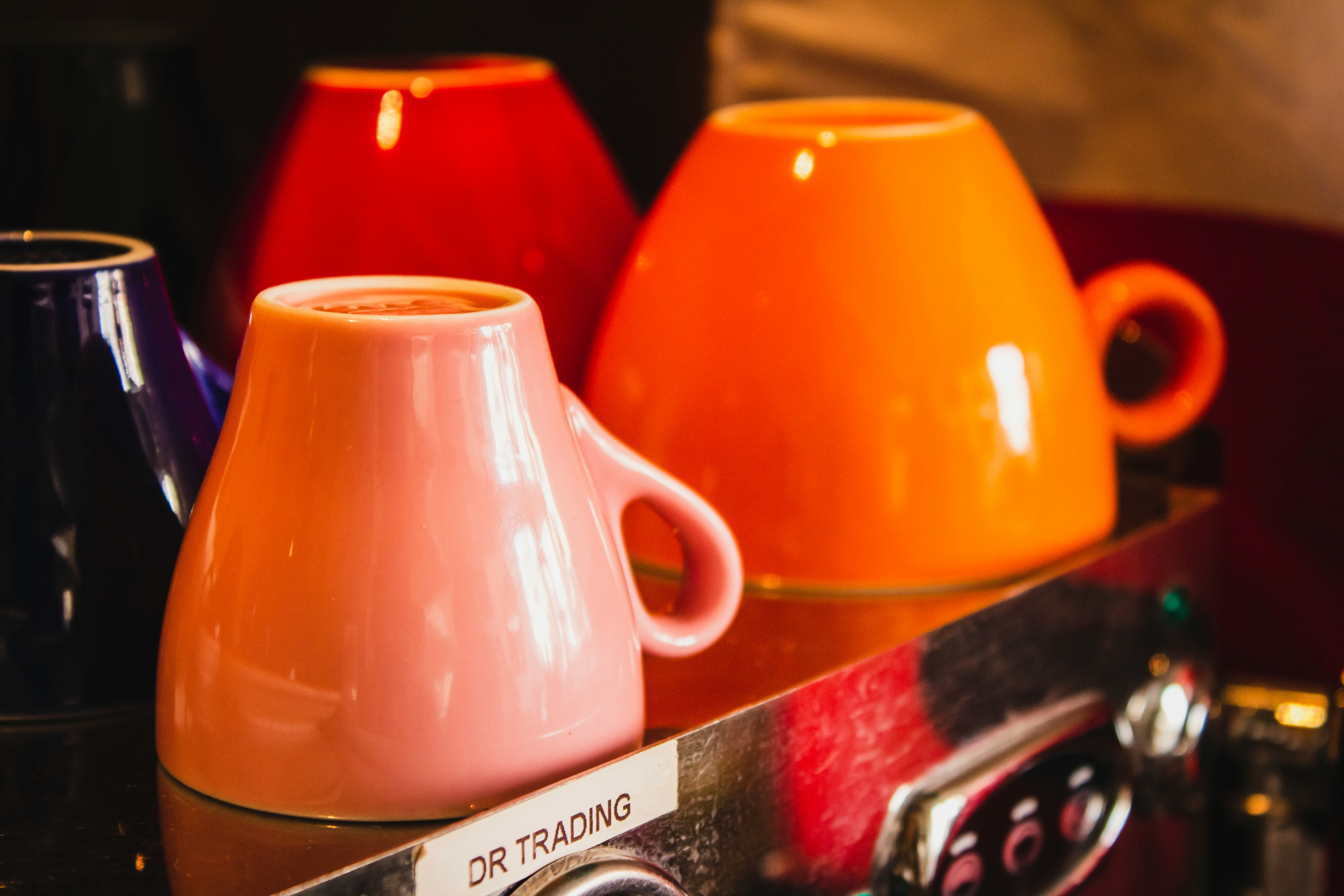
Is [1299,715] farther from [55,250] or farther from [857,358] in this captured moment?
[55,250]

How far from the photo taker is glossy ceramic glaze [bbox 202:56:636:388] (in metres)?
0.50

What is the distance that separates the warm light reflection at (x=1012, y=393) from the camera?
1.54 ft

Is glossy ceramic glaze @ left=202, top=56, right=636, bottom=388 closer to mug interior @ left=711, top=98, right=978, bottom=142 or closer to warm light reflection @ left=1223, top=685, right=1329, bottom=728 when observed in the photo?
mug interior @ left=711, top=98, right=978, bottom=142

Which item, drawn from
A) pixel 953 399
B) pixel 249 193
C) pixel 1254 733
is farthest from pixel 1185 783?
pixel 249 193

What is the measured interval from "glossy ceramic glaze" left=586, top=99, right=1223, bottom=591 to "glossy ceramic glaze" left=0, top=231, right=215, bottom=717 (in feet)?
0.54

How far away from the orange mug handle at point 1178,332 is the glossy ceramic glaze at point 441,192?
0.19 meters

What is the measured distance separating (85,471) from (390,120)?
7.2 inches

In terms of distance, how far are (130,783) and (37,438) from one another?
3.7 inches

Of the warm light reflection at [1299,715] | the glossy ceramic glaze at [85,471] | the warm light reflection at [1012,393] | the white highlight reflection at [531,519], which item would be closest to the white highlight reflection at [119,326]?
the glossy ceramic glaze at [85,471]

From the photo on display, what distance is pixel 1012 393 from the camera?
47 centimetres

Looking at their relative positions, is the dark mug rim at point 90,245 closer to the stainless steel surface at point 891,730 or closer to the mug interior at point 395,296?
the mug interior at point 395,296

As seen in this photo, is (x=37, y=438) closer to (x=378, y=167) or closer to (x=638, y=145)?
(x=378, y=167)

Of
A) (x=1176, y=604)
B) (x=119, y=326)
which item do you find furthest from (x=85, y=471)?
(x=1176, y=604)

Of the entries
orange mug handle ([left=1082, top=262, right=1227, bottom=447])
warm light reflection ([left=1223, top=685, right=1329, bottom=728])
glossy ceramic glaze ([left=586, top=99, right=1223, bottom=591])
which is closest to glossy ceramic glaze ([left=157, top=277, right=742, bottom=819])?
glossy ceramic glaze ([left=586, top=99, right=1223, bottom=591])
